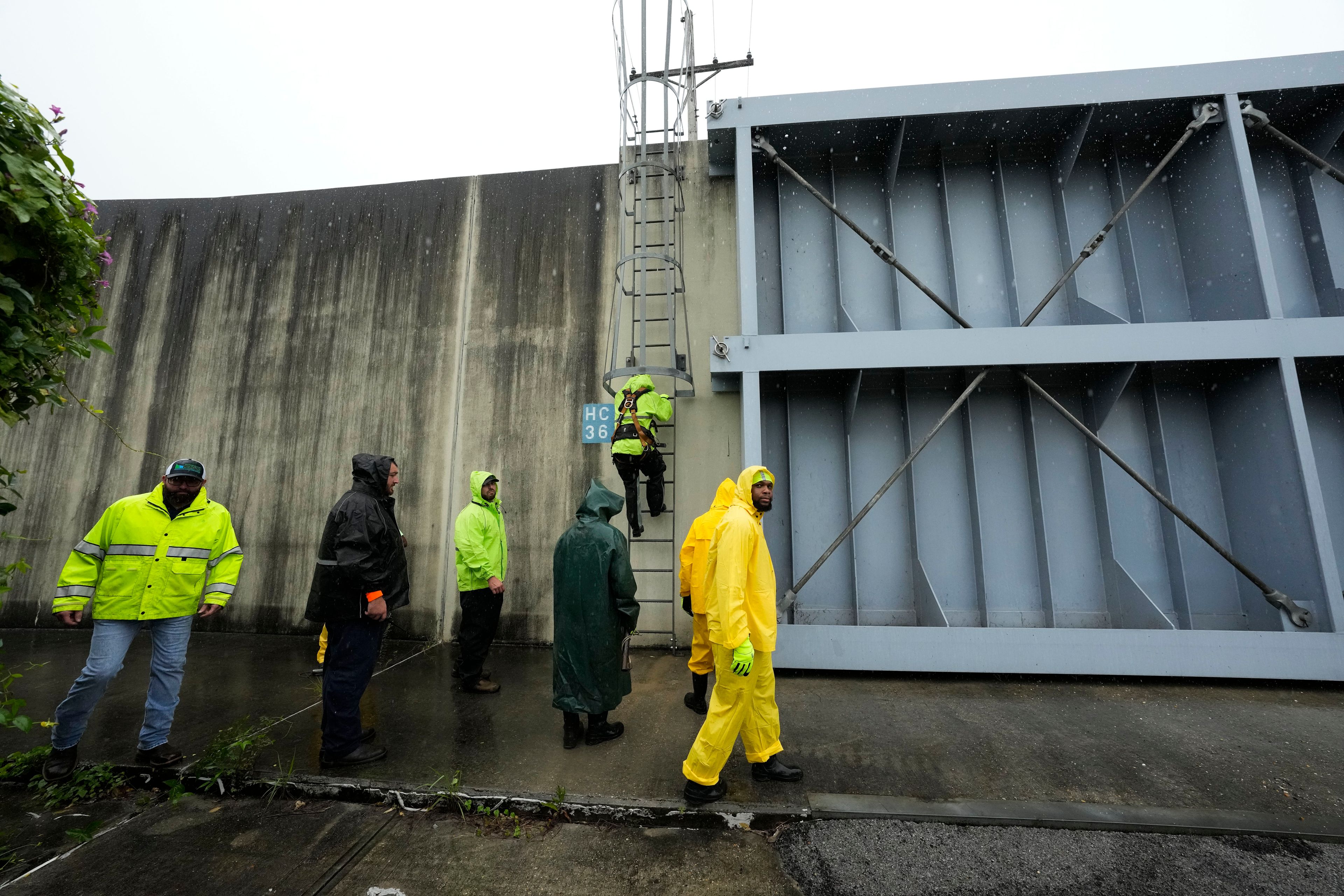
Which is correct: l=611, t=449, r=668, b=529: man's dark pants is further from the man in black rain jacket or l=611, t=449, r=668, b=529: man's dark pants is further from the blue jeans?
the blue jeans

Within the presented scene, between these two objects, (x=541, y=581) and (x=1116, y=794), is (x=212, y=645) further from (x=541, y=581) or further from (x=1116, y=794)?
(x=1116, y=794)

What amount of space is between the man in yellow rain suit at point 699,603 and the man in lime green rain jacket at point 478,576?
1.51 meters

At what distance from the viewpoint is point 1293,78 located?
199 inches

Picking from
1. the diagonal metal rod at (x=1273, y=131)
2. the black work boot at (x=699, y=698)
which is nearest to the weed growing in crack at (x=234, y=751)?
the black work boot at (x=699, y=698)

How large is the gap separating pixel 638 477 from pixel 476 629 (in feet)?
7.29

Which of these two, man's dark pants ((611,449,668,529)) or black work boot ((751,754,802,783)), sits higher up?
man's dark pants ((611,449,668,529))

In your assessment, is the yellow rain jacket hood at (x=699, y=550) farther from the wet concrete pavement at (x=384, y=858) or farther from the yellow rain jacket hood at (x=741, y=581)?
the wet concrete pavement at (x=384, y=858)

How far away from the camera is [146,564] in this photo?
3234mm

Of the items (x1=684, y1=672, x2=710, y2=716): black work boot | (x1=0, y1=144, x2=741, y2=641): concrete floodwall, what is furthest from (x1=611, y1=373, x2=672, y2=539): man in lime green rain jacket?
(x1=684, y1=672, x2=710, y2=716): black work boot

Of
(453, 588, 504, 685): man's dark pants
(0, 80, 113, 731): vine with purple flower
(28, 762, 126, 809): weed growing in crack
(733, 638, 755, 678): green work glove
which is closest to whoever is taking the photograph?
(0, 80, 113, 731): vine with purple flower

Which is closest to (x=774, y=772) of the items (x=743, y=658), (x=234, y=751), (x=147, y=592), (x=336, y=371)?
(x=743, y=658)

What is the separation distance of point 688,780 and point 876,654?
2.49m

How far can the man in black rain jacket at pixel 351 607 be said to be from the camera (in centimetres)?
318

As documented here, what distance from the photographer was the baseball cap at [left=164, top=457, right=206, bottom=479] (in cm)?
329
